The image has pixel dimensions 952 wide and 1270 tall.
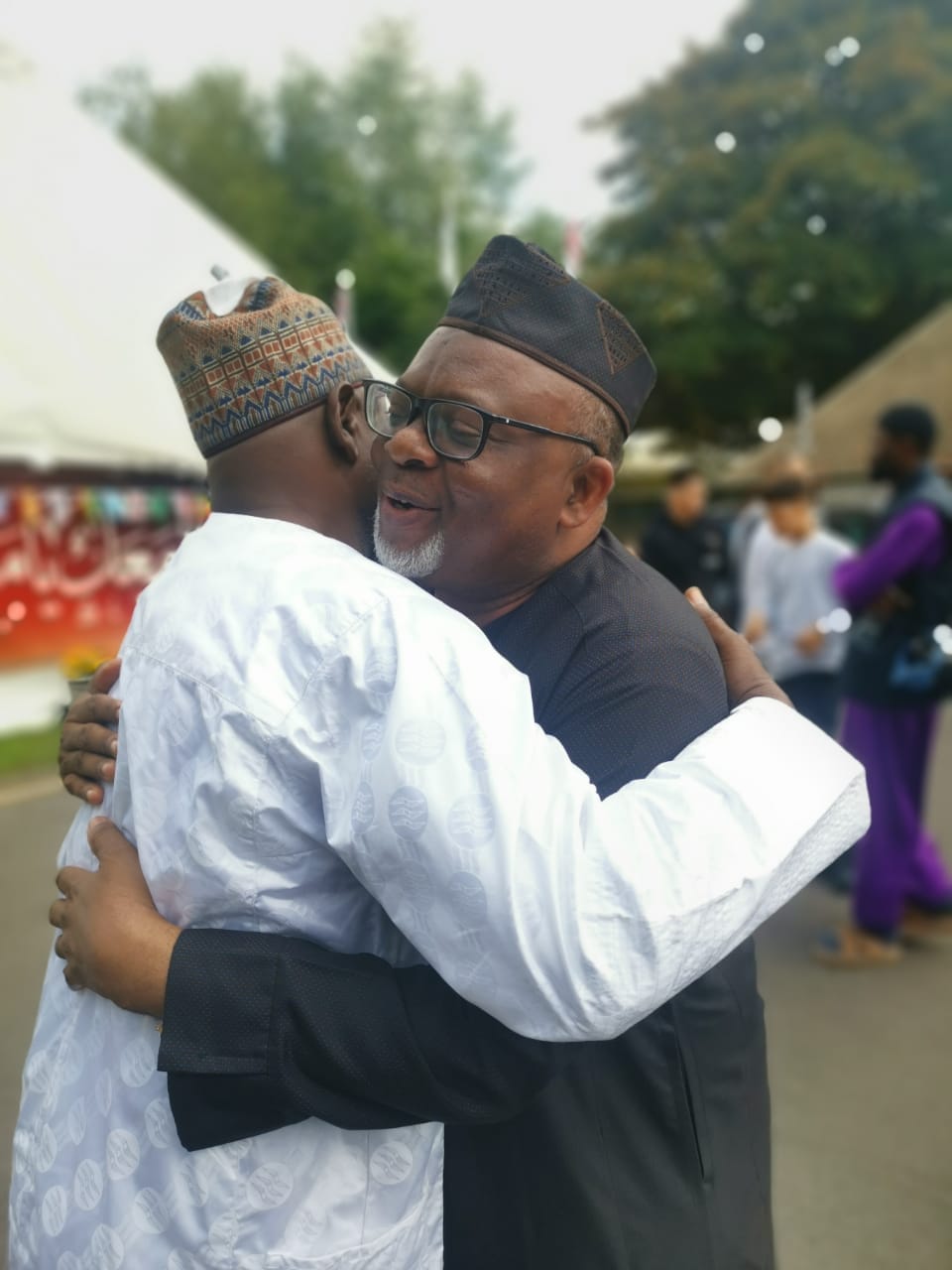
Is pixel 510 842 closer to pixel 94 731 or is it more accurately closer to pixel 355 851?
pixel 355 851

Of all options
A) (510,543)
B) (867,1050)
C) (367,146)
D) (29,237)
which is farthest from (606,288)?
(510,543)

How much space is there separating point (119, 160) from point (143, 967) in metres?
12.3

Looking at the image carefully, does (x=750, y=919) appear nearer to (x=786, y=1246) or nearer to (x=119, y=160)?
(x=786, y=1246)

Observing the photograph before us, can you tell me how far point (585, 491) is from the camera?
1563 millimetres

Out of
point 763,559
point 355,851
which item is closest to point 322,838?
point 355,851

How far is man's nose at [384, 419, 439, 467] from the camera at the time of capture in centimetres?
150

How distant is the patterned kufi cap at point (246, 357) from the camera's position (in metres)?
1.39

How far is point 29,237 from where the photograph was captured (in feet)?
34.7

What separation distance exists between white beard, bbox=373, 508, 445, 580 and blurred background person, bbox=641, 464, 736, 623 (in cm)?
551

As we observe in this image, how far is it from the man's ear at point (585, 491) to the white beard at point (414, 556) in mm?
159

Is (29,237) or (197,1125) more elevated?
(197,1125)

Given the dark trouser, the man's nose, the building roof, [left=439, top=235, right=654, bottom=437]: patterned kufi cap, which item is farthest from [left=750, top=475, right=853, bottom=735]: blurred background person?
the building roof

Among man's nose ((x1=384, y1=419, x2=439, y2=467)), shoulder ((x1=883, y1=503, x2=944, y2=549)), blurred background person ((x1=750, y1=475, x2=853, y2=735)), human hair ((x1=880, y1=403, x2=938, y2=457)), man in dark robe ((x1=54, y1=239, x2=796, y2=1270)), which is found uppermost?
man's nose ((x1=384, y1=419, x2=439, y2=467))

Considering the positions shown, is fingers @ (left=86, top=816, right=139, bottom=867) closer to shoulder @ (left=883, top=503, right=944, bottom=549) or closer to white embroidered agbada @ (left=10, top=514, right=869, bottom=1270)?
white embroidered agbada @ (left=10, top=514, right=869, bottom=1270)
